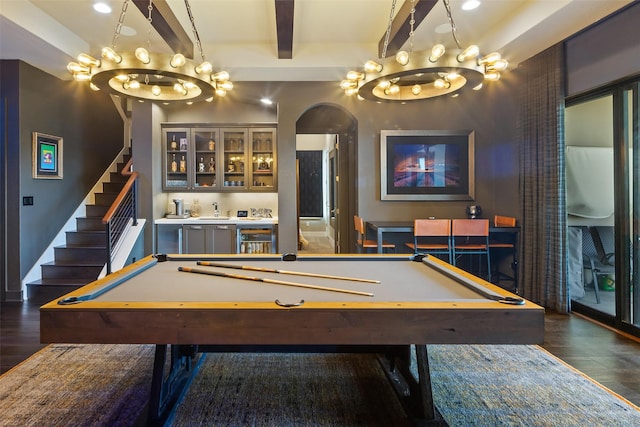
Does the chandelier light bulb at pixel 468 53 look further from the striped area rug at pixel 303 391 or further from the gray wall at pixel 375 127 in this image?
the gray wall at pixel 375 127

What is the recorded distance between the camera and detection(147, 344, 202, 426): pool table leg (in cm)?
185

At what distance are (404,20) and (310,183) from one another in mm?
7617

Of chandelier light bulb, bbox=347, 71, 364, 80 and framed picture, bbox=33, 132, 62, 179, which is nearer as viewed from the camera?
chandelier light bulb, bbox=347, 71, 364, 80

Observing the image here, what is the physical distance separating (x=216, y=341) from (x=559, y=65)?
4.40m

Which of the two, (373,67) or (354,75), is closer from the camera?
(373,67)

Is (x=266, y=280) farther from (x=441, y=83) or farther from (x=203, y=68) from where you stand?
(x=441, y=83)

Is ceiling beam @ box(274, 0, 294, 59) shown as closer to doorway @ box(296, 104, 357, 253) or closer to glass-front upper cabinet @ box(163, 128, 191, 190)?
doorway @ box(296, 104, 357, 253)

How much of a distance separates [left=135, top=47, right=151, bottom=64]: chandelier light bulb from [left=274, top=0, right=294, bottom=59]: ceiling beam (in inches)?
57.2

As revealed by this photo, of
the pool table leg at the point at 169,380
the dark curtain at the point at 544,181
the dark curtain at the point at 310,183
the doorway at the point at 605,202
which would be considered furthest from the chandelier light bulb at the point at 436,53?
the dark curtain at the point at 310,183

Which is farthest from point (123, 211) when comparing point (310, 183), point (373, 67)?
point (310, 183)

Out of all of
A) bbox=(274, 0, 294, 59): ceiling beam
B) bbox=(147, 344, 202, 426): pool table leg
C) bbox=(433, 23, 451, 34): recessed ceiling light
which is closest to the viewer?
bbox=(147, 344, 202, 426): pool table leg

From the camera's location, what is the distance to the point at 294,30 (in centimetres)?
410

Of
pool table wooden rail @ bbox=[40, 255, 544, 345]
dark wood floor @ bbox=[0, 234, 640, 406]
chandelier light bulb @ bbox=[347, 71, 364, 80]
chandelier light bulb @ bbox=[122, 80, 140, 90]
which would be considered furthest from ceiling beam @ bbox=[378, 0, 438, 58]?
dark wood floor @ bbox=[0, 234, 640, 406]

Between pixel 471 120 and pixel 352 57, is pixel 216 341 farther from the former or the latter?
pixel 471 120
